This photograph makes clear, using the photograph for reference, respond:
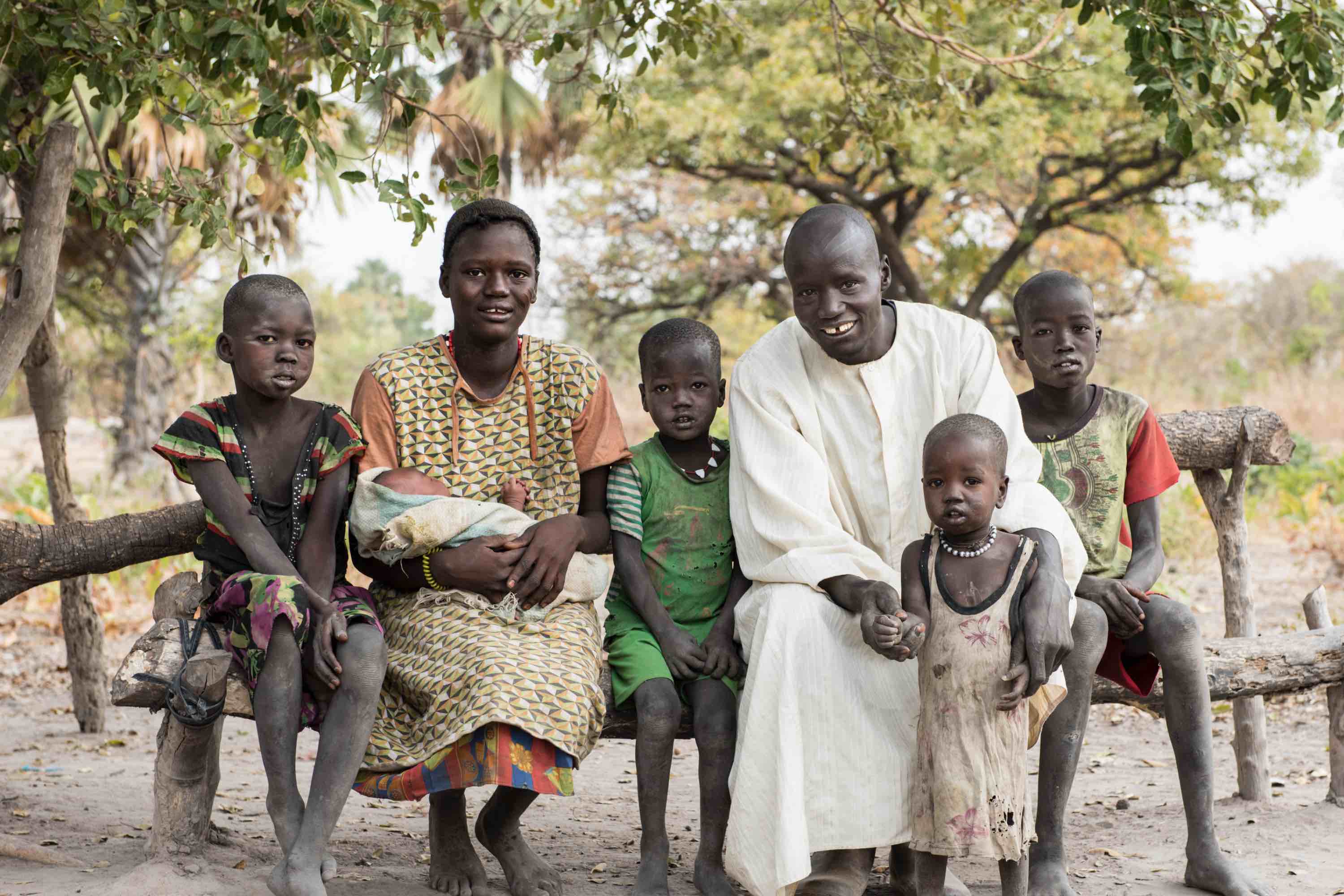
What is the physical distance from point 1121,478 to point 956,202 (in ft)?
49.1

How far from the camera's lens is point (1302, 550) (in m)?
8.45

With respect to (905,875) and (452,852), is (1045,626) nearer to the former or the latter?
(905,875)

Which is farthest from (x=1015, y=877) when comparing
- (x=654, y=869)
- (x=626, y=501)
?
(x=626, y=501)

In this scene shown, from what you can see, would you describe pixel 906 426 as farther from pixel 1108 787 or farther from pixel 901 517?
pixel 1108 787

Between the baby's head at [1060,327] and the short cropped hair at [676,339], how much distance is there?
3.01 ft

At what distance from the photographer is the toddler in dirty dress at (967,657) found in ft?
9.54

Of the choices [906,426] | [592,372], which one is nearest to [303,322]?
[592,372]

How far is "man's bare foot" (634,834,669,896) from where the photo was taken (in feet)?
10.4

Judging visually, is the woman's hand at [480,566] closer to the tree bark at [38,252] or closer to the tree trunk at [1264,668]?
the tree bark at [38,252]

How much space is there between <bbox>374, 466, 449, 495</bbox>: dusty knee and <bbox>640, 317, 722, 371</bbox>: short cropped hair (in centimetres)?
69

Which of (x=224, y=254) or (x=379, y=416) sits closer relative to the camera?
(x=379, y=416)

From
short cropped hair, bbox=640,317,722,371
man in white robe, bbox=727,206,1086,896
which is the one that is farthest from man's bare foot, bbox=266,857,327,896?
short cropped hair, bbox=640,317,722,371

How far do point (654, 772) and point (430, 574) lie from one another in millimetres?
816

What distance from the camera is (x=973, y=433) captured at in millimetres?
2969
